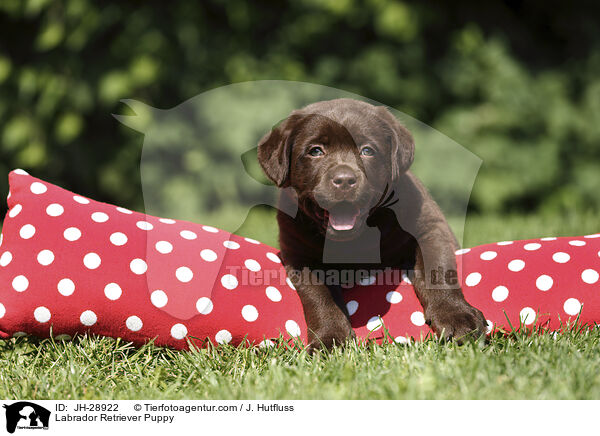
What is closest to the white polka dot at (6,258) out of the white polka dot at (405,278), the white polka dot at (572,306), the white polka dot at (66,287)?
the white polka dot at (66,287)

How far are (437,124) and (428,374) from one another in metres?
4.79

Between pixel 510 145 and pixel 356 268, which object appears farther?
pixel 510 145

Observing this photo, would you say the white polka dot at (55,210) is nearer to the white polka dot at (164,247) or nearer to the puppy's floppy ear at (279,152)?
the white polka dot at (164,247)

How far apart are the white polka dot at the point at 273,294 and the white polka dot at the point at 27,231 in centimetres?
87

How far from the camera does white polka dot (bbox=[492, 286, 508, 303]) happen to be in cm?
214

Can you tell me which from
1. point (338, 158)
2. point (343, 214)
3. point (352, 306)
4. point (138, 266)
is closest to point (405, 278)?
point (352, 306)

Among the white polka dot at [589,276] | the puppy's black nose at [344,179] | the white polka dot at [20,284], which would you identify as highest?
the puppy's black nose at [344,179]

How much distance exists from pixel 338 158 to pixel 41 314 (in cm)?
123

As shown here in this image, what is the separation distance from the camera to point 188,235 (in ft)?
7.73

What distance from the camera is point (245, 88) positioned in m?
4.84

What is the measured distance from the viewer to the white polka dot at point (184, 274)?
2184 mm

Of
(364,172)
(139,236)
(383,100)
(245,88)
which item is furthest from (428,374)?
(383,100)

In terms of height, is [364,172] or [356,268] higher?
[364,172]

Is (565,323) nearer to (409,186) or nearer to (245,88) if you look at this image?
(409,186)
